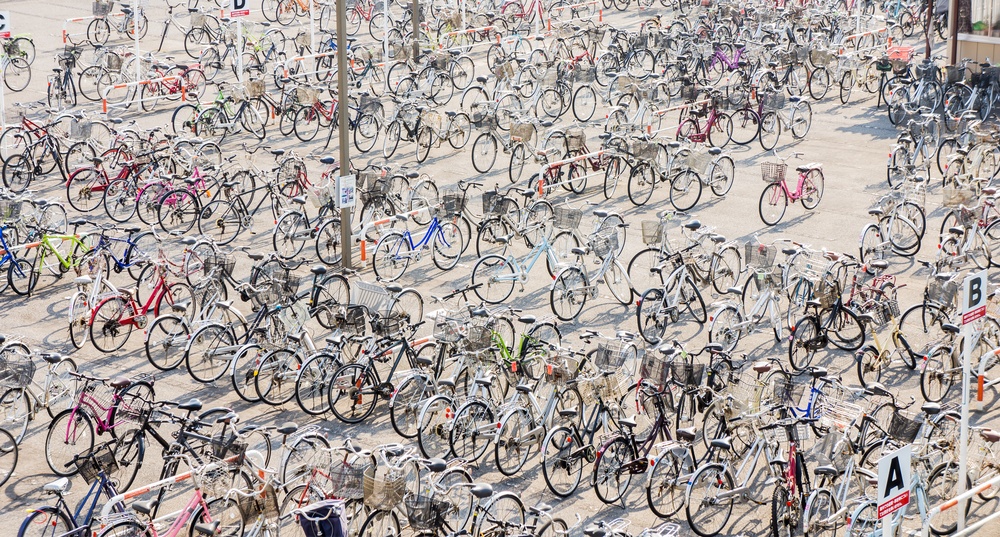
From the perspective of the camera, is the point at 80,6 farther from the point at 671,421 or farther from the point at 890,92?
the point at 671,421

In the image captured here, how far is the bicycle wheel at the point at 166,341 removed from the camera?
13320mm

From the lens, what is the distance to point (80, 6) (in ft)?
102

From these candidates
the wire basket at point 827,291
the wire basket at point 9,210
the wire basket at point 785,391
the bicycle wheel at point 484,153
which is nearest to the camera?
the wire basket at point 785,391

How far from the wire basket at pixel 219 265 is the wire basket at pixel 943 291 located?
7120 millimetres

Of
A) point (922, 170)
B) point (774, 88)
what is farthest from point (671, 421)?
point (774, 88)

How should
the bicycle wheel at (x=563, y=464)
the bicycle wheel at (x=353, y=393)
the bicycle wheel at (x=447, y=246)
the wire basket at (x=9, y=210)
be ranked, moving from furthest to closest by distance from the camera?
1. the bicycle wheel at (x=447, y=246)
2. the wire basket at (x=9, y=210)
3. the bicycle wheel at (x=353, y=393)
4. the bicycle wheel at (x=563, y=464)

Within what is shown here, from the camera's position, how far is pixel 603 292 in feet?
51.4

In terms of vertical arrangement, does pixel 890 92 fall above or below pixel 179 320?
above

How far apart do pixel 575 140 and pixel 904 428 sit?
857 cm

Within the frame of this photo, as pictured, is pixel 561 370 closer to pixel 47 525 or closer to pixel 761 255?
pixel 761 255

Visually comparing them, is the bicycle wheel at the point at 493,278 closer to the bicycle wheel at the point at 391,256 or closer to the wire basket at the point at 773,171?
the bicycle wheel at the point at 391,256

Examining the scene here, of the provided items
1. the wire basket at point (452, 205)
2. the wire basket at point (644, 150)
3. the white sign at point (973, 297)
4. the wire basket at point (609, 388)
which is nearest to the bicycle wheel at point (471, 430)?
the wire basket at point (609, 388)

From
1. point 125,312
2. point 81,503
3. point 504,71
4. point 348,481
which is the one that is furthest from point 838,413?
point 504,71

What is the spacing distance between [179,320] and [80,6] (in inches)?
781
